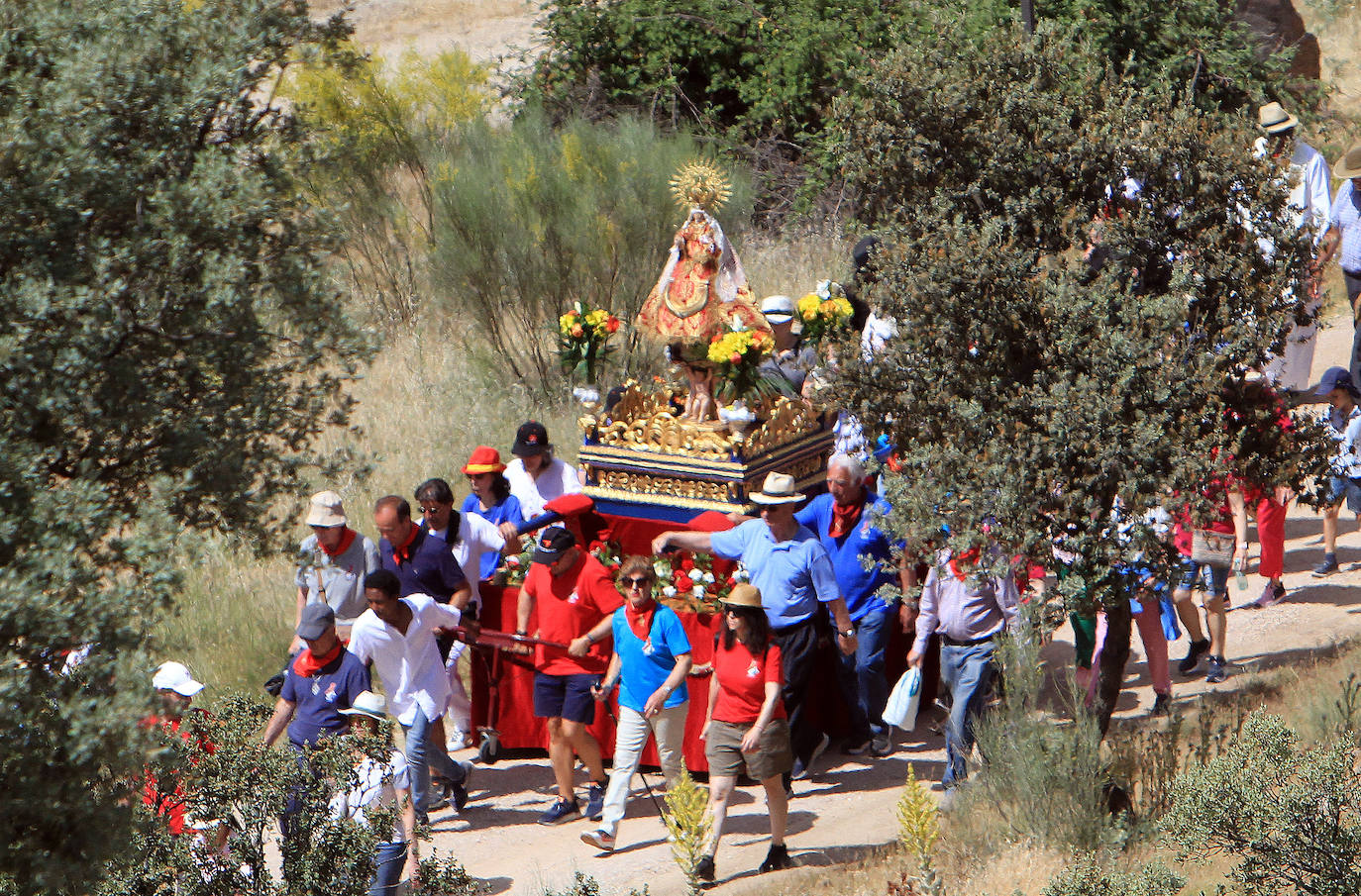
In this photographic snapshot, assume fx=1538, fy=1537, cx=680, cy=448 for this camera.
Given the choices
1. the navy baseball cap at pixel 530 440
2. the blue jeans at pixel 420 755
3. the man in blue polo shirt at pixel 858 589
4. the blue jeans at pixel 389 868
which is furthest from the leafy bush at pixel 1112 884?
the navy baseball cap at pixel 530 440

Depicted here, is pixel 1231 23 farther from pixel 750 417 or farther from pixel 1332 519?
pixel 750 417

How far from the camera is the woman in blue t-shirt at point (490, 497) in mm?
9969

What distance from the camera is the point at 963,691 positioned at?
26.7ft

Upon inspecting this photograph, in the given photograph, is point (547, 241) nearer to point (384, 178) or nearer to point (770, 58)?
point (384, 178)

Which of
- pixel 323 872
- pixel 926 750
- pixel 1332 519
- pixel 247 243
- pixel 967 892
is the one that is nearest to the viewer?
pixel 247 243

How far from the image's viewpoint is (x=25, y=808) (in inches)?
179

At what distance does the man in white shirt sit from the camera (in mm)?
8078

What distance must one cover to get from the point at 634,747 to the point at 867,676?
68.1 inches

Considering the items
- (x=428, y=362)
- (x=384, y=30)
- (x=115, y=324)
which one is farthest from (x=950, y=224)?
(x=384, y=30)

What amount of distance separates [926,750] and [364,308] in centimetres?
1336

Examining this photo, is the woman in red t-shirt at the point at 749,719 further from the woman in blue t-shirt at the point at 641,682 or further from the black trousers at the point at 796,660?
the black trousers at the point at 796,660

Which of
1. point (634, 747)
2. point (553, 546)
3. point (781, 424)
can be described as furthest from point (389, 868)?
point (781, 424)

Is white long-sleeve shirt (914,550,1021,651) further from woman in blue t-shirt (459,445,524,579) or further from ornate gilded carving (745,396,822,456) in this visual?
woman in blue t-shirt (459,445,524,579)

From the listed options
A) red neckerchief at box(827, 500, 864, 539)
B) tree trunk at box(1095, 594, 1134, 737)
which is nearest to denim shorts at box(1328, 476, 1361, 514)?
tree trunk at box(1095, 594, 1134, 737)
